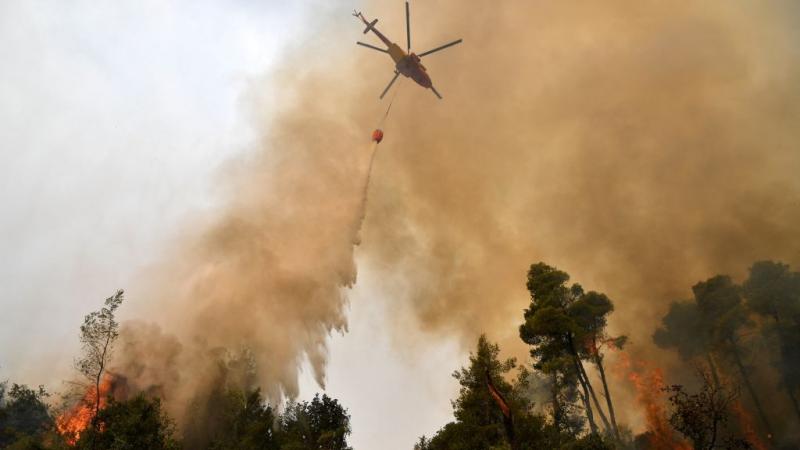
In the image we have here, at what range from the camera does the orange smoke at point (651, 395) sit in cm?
5575

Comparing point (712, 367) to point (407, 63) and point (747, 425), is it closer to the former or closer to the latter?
point (747, 425)

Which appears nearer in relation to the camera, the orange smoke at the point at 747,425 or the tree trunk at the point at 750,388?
the tree trunk at the point at 750,388

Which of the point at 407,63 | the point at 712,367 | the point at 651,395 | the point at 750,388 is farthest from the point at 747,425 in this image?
the point at 407,63

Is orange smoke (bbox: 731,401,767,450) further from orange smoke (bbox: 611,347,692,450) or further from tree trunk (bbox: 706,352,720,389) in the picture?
orange smoke (bbox: 611,347,692,450)

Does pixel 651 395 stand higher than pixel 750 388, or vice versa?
pixel 651 395

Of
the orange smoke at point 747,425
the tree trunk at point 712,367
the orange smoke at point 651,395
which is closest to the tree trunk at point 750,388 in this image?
the orange smoke at point 747,425

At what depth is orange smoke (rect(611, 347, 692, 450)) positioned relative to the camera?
55.8 metres

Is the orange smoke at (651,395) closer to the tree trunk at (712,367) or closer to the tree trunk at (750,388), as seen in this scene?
the tree trunk at (712,367)

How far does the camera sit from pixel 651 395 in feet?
196

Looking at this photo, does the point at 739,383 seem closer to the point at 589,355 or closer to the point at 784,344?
the point at 784,344

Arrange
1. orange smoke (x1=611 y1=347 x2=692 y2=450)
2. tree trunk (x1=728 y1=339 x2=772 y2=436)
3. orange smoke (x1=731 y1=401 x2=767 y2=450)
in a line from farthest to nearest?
orange smoke (x1=611 y1=347 x2=692 y2=450)
orange smoke (x1=731 y1=401 x2=767 y2=450)
tree trunk (x1=728 y1=339 x2=772 y2=436)

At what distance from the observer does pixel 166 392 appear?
2413 inches

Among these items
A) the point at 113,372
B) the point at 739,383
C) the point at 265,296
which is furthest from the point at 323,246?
the point at 739,383

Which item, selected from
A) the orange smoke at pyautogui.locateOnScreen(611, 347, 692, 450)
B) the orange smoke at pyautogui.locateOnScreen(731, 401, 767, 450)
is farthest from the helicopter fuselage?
the orange smoke at pyautogui.locateOnScreen(731, 401, 767, 450)
